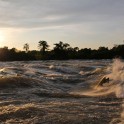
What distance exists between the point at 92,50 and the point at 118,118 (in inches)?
4798

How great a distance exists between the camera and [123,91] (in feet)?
53.6

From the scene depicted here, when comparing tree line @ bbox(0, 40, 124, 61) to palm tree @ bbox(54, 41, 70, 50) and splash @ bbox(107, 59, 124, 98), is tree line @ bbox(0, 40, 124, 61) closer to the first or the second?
palm tree @ bbox(54, 41, 70, 50)

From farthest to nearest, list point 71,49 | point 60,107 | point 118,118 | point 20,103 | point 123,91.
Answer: point 71,49 → point 123,91 → point 20,103 → point 60,107 → point 118,118

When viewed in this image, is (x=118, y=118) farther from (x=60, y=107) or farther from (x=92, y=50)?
(x=92, y=50)

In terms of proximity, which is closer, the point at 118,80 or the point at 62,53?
the point at 118,80

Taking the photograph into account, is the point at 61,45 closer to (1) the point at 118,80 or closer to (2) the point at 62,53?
(2) the point at 62,53

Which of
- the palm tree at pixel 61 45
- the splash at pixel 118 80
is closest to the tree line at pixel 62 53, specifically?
the palm tree at pixel 61 45

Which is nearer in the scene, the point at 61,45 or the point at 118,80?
the point at 118,80

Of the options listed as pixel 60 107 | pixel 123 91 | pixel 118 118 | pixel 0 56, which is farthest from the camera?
pixel 0 56

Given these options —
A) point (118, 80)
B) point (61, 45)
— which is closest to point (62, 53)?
point (61, 45)

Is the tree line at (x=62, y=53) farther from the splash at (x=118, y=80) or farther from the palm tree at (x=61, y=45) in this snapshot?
the splash at (x=118, y=80)

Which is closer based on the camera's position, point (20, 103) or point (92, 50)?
point (20, 103)

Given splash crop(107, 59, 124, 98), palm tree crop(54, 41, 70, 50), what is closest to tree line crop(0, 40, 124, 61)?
palm tree crop(54, 41, 70, 50)

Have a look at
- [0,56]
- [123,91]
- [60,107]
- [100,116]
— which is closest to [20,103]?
[60,107]
